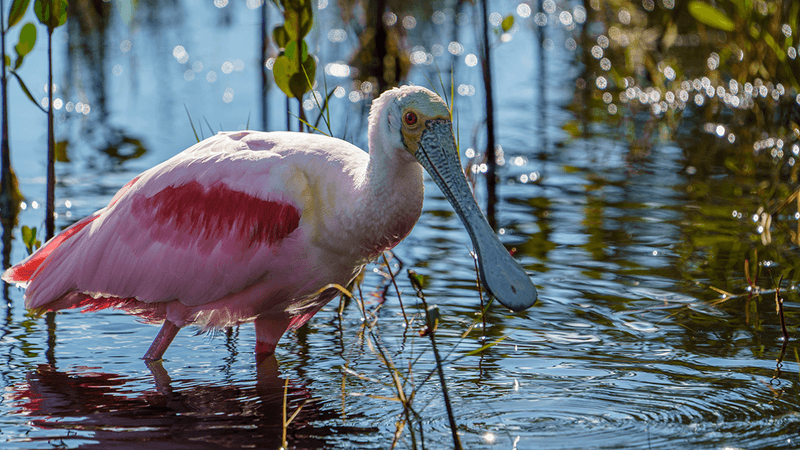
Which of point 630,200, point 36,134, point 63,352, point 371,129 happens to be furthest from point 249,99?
point 371,129

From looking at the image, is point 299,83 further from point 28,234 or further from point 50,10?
point 28,234

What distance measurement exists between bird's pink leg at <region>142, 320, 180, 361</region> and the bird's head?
1.27 metres

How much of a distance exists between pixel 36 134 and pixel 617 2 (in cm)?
552

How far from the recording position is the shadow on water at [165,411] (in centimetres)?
382

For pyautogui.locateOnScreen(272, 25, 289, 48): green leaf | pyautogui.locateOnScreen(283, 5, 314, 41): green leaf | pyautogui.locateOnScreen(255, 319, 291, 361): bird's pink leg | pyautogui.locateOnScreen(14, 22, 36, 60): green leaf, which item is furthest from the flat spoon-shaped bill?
pyautogui.locateOnScreen(14, 22, 36, 60): green leaf

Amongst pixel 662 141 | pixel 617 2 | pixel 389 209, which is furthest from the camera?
pixel 617 2

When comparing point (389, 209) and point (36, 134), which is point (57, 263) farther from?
point (36, 134)

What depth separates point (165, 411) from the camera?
4137 millimetres

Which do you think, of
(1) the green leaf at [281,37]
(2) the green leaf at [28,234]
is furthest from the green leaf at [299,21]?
(2) the green leaf at [28,234]

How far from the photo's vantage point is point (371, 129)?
4113mm

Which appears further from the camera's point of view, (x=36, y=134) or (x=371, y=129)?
(x=36, y=134)

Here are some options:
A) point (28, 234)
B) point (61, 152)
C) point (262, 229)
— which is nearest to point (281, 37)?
point (262, 229)

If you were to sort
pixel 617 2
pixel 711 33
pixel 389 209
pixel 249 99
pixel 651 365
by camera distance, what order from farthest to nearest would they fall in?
pixel 711 33 → pixel 249 99 → pixel 617 2 → pixel 651 365 → pixel 389 209

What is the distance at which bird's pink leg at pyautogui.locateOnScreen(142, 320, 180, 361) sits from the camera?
14.8ft
